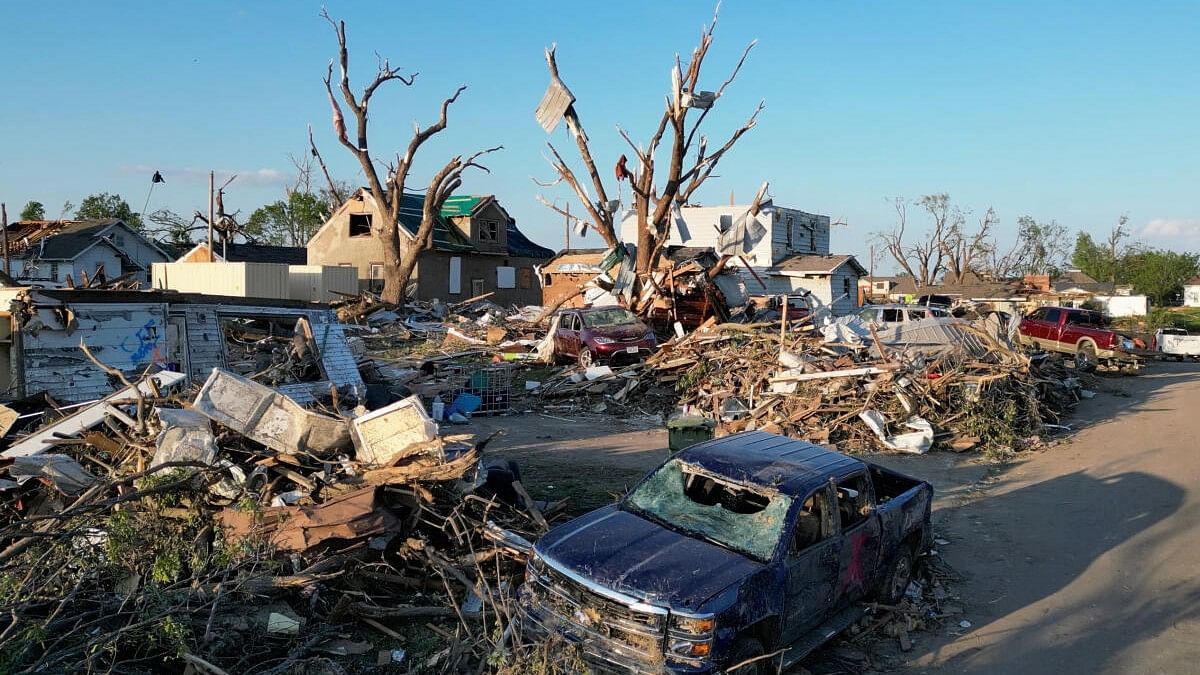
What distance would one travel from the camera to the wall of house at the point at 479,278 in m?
39.8

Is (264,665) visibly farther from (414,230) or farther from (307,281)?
(414,230)

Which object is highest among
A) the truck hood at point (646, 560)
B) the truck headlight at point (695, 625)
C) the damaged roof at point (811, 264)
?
the damaged roof at point (811, 264)

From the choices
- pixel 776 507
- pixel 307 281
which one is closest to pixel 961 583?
pixel 776 507

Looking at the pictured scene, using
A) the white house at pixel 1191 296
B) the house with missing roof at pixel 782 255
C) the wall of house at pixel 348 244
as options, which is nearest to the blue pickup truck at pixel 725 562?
the house with missing roof at pixel 782 255

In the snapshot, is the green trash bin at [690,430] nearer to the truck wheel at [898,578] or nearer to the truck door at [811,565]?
the truck wheel at [898,578]

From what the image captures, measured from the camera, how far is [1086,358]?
78.8 ft

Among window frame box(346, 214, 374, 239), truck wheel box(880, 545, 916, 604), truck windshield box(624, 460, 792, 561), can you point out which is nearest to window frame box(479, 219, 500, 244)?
window frame box(346, 214, 374, 239)

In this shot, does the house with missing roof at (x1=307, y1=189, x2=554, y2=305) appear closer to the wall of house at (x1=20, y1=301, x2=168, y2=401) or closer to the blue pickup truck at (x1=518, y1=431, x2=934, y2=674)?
the wall of house at (x1=20, y1=301, x2=168, y2=401)

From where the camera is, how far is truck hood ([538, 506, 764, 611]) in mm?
4969

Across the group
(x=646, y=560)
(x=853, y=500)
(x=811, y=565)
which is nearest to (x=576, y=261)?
(x=853, y=500)

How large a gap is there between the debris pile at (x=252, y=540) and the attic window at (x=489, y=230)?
3582 centimetres

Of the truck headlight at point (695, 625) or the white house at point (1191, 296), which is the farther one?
the white house at point (1191, 296)

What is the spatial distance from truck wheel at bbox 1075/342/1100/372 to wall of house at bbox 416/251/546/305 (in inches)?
954

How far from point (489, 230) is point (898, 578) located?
39118 mm
